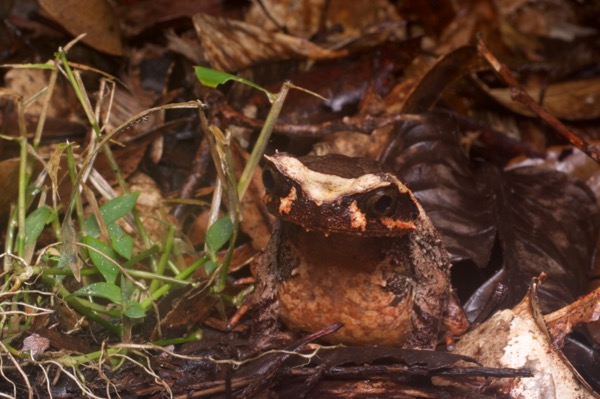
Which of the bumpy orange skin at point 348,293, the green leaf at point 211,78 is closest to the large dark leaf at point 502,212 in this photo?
the bumpy orange skin at point 348,293

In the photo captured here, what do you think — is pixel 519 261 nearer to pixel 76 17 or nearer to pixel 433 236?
pixel 433 236

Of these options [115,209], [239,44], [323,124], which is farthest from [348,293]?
[239,44]

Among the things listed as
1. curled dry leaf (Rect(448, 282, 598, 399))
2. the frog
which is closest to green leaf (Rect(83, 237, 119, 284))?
the frog

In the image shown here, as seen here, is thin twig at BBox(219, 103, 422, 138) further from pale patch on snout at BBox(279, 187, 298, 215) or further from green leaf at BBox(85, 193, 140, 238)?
pale patch on snout at BBox(279, 187, 298, 215)

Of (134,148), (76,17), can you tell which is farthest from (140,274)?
(76,17)

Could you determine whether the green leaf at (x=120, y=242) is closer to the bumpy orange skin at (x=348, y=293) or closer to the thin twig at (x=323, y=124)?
the bumpy orange skin at (x=348, y=293)

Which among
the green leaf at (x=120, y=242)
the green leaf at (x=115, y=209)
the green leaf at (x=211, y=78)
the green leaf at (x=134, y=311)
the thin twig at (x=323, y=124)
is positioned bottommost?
the green leaf at (x=134, y=311)
